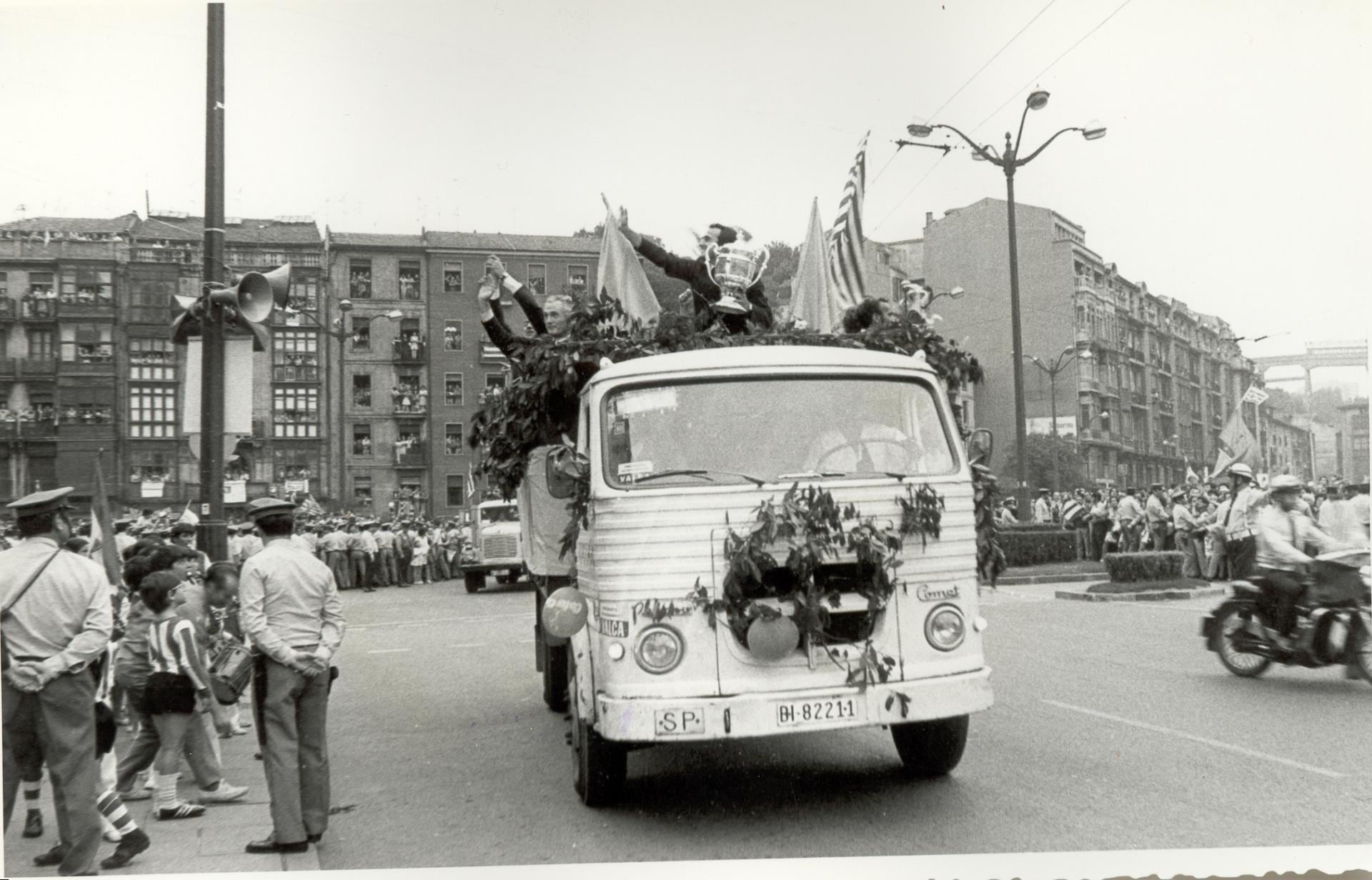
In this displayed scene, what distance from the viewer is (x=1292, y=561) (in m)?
9.41

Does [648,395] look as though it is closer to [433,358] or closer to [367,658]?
[367,658]

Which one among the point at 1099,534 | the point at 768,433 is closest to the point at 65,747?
→ the point at 768,433

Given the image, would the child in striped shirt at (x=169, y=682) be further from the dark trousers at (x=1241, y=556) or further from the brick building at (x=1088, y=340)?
Answer: the dark trousers at (x=1241, y=556)

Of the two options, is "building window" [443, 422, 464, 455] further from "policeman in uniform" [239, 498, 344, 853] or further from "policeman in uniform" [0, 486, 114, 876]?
"policeman in uniform" [0, 486, 114, 876]

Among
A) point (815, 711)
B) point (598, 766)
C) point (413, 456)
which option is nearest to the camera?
point (815, 711)

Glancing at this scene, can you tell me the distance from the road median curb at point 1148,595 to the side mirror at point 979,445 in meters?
11.5

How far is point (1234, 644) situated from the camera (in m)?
9.95

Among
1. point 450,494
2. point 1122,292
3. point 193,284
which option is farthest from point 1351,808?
point 450,494

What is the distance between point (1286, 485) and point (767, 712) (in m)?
6.04

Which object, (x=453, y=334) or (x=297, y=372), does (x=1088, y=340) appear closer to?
(x=453, y=334)

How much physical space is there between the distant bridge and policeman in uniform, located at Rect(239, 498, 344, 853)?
650 centimetres

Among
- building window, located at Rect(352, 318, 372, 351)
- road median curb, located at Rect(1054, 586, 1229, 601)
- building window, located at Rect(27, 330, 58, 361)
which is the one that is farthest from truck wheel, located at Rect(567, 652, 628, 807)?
building window, located at Rect(352, 318, 372, 351)

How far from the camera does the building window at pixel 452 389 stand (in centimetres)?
2060

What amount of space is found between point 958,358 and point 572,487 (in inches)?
102
